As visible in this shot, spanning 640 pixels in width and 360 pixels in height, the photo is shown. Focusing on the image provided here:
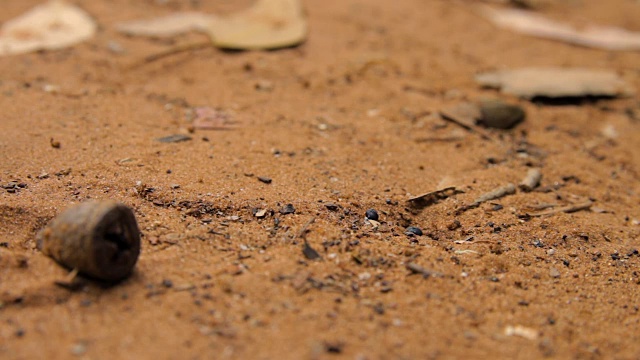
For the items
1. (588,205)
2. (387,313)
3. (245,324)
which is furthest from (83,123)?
(588,205)

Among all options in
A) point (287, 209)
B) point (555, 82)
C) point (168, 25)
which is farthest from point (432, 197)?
point (168, 25)

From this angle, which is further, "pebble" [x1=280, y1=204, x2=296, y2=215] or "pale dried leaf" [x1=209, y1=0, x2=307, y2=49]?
"pale dried leaf" [x1=209, y1=0, x2=307, y2=49]

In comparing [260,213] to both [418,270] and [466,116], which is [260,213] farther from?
[466,116]

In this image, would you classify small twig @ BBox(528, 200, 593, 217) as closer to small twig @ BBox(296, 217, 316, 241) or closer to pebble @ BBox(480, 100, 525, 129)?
pebble @ BBox(480, 100, 525, 129)

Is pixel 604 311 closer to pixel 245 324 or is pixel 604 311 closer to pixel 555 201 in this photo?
pixel 555 201

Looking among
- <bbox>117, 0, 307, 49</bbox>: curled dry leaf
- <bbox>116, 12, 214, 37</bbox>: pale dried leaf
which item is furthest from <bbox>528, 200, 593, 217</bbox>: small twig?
<bbox>116, 12, 214, 37</bbox>: pale dried leaf

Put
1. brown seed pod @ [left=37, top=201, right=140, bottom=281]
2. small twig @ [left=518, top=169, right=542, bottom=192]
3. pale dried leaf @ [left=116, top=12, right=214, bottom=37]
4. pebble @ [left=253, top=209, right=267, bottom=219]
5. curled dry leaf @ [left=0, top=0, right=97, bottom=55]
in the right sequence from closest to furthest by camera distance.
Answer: brown seed pod @ [left=37, top=201, right=140, bottom=281], pebble @ [left=253, top=209, right=267, bottom=219], small twig @ [left=518, top=169, right=542, bottom=192], curled dry leaf @ [left=0, top=0, right=97, bottom=55], pale dried leaf @ [left=116, top=12, right=214, bottom=37]
